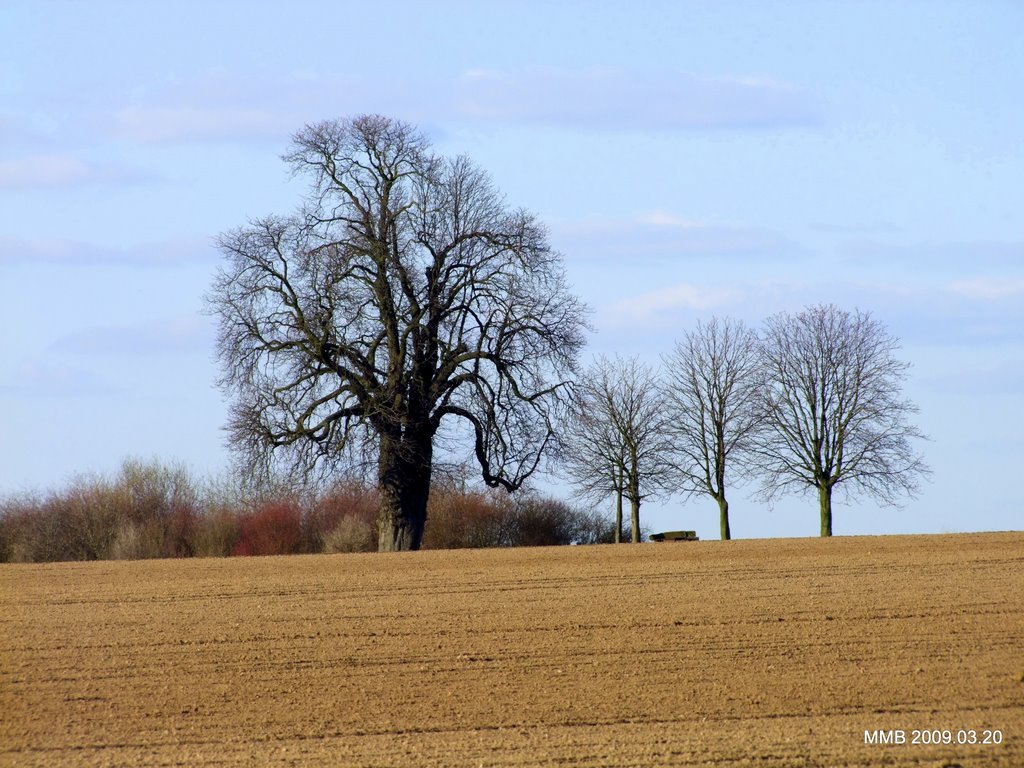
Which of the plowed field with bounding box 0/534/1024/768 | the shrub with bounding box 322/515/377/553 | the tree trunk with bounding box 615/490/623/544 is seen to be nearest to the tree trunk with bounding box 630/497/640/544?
the tree trunk with bounding box 615/490/623/544

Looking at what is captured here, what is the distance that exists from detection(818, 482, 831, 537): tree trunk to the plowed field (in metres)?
17.2

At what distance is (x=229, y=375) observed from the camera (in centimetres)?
3275

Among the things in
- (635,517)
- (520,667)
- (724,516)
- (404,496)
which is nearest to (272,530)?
(404,496)

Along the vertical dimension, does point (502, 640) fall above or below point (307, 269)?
below

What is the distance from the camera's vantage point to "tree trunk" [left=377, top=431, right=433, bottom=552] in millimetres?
32750

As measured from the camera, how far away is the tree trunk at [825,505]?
139 ft

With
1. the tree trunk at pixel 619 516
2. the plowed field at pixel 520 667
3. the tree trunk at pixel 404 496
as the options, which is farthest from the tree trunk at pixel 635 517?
the plowed field at pixel 520 667

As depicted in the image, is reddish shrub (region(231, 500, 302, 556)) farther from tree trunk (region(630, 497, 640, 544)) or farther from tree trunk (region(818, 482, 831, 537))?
tree trunk (region(818, 482, 831, 537))

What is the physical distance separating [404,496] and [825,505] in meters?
16.2

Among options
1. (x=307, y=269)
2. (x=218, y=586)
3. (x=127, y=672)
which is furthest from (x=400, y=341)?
(x=127, y=672)

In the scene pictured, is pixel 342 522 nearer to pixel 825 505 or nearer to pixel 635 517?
pixel 635 517

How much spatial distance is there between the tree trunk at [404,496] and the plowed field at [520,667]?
7708 mm

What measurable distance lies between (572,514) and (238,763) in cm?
3733

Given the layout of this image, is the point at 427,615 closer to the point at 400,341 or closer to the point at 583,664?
the point at 583,664
